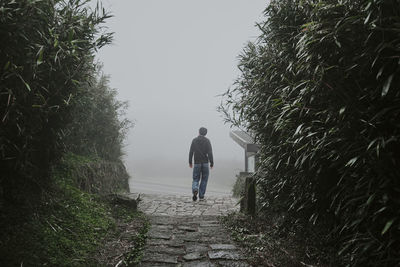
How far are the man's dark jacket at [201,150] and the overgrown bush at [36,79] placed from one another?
14.7ft

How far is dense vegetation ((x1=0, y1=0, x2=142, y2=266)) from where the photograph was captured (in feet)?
9.50

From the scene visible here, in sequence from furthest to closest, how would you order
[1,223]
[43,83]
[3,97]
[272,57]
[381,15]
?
[272,57] → [43,83] → [1,223] → [3,97] → [381,15]

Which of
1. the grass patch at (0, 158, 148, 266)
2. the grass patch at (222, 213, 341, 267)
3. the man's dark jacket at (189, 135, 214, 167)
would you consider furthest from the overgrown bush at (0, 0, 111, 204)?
the man's dark jacket at (189, 135, 214, 167)

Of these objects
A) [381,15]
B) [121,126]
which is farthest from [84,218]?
[121,126]

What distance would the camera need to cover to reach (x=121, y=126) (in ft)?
35.3

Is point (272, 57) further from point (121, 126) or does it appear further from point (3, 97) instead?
point (121, 126)

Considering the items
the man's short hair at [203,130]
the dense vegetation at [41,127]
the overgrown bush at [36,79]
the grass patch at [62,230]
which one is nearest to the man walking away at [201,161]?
the man's short hair at [203,130]

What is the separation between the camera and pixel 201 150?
27.0 feet

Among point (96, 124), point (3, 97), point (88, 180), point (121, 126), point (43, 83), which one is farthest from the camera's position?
point (121, 126)

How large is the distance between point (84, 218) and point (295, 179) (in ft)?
9.75

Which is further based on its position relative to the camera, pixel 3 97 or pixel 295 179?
pixel 295 179

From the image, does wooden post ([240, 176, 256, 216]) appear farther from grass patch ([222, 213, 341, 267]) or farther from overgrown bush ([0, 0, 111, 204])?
overgrown bush ([0, 0, 111, 204])

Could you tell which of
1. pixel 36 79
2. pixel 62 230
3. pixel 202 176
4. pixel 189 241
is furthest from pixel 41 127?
pixel 202 176

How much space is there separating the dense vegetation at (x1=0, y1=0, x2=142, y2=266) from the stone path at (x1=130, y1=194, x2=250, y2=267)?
0.74m
